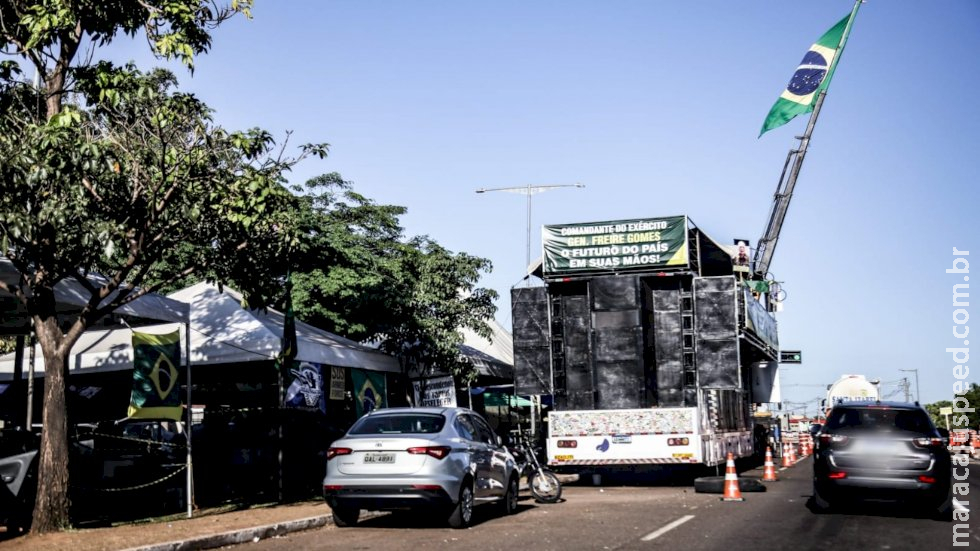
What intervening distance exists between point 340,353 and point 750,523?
1061 cm

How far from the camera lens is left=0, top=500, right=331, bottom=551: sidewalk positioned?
10.2 metres

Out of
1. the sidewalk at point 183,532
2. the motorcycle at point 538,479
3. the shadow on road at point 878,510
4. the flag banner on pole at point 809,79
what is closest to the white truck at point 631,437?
the motorcycle at point 538,479

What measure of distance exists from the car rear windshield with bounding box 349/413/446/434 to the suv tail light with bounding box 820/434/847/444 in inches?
213

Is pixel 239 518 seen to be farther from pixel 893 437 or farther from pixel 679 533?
pixel 893 437

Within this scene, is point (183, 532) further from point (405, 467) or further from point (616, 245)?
point (616, 245)

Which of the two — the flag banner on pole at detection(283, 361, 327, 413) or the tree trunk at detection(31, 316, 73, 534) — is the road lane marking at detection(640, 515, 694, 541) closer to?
the tree trunk at detection(31, 316, 73, 534)

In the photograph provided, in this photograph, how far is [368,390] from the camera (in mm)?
21938

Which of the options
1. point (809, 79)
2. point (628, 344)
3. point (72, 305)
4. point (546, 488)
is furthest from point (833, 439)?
point (809, 79)

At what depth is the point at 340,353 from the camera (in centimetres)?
2044

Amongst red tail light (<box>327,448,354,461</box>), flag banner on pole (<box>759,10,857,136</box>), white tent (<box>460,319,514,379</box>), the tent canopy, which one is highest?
flag banner on pole (<box>759,10,857,136</box>)

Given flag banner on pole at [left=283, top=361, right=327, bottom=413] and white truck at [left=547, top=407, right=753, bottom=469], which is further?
flag banner on pole at [left=283, top=361, right=327, bottom=413]

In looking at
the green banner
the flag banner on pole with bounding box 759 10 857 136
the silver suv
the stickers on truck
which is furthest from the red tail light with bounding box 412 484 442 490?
the flag banner on pole with bounding box 759 10 857 136

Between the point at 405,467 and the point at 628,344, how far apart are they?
28.8 ft

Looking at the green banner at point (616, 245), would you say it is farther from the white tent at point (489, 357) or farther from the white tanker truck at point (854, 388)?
the white tanker truck at point (854, 388)
